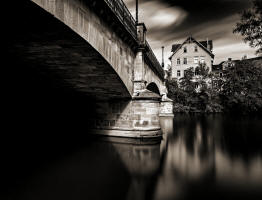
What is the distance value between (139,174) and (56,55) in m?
4.16

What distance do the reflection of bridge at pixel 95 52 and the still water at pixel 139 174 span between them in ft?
5.28

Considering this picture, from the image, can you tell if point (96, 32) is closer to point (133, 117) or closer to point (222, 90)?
point (133, 117)

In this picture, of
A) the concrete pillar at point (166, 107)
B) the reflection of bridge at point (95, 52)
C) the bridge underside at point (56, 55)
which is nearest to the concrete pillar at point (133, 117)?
the reflection of bridge at point (95, 52)

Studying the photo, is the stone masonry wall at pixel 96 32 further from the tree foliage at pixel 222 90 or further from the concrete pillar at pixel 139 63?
the tree foliage at pixel 222 90

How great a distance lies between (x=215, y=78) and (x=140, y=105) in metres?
28.3

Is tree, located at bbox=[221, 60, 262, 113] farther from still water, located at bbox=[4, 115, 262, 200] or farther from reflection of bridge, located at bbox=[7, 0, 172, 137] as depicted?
reflection of bridge, located at bbox=[7, 0, 172, 137]

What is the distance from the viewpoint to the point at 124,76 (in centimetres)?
741

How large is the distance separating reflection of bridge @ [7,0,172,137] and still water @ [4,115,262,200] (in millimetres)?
1609

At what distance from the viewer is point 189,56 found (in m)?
35.6

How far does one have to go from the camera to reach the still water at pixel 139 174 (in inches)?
152

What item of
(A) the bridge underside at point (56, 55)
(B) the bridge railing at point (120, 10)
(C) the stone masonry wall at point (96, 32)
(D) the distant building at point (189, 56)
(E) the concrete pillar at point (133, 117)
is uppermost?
(D) the distant building at point (189, 56)

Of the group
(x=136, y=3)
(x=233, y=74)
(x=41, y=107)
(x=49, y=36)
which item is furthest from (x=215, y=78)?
(x=49, y=36)

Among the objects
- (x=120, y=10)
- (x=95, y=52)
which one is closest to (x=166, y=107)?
(x=120, y=10)

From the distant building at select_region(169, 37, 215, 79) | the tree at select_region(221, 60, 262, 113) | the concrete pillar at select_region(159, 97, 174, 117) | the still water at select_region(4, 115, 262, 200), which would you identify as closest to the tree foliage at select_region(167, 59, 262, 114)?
the tree at select_region(221, 60, 262, 113)
